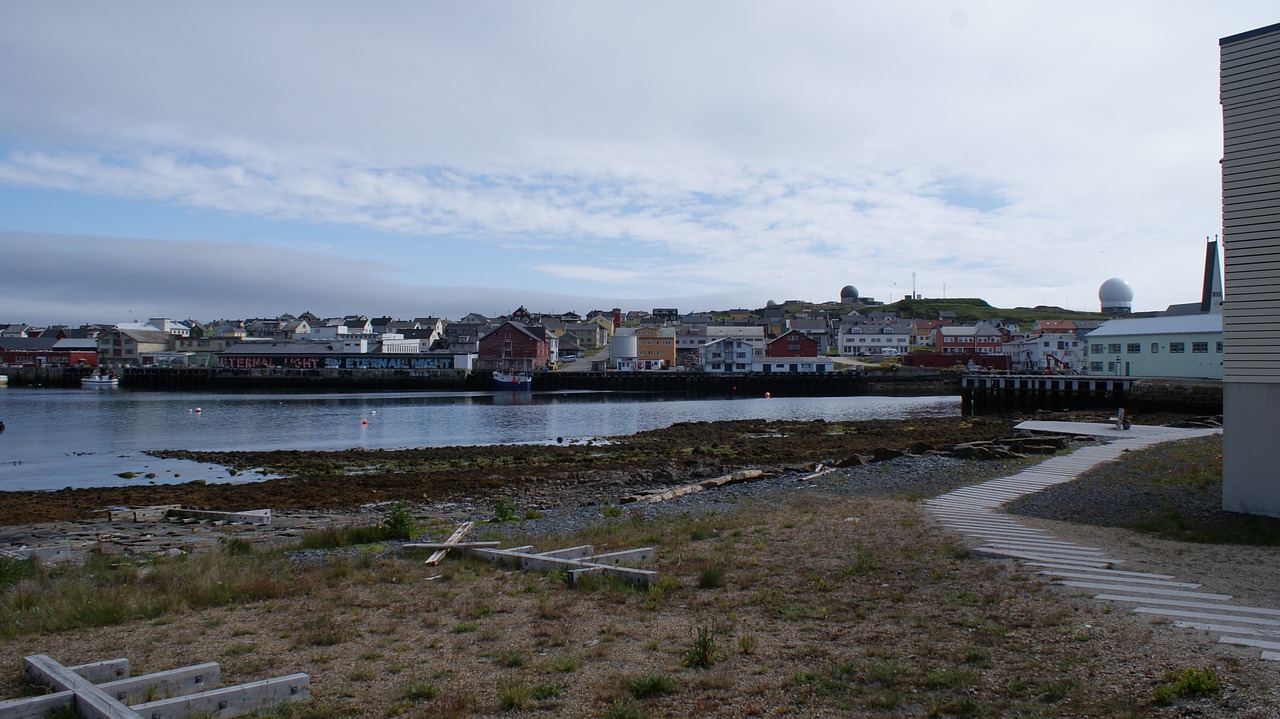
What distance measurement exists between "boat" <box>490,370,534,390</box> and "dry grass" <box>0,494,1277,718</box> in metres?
84.9

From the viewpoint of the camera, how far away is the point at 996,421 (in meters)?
42.6

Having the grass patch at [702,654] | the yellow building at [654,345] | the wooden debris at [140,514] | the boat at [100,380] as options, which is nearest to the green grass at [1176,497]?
the grass patch at [702,654]

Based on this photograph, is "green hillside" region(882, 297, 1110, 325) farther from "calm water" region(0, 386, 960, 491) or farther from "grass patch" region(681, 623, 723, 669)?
"grass patch" region(681, 623, 723, 669)

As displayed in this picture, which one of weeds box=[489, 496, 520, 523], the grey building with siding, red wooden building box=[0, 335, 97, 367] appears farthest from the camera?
red wooden building box=[0, 335, 97, 367]

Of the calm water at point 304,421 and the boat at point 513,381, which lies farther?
the boat at point 513,381

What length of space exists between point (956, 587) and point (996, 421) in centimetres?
3717

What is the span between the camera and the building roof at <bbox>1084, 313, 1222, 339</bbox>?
189 ft

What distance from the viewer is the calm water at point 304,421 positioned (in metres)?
32.8

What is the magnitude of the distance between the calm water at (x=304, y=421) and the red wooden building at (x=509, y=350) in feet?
78.0

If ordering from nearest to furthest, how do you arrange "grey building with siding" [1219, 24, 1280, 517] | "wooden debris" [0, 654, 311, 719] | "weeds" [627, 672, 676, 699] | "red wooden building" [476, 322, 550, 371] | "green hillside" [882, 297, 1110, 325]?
"wooden debris" [0, 654, 311, 719] < "weeds" [627, 672, 676, 699] < "grey building with siding" [1219, 24, 1280, 517] < "red wooden building" [476, 322, 550, 371] < "green hillside" [882, 297, 1110, 325]

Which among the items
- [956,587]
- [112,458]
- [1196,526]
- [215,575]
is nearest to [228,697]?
[215,575]

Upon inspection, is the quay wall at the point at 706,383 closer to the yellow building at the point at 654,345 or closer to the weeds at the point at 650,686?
the yellow building at the point at 654,345

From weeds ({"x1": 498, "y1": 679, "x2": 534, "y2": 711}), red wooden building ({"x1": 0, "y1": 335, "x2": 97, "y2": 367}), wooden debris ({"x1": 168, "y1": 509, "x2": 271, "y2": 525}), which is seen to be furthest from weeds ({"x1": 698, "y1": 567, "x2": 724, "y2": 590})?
red wooden building ({"x1": 0, "y1": 335, "x2": 97, "y2": 367})

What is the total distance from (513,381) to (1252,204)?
85744 millimetres
